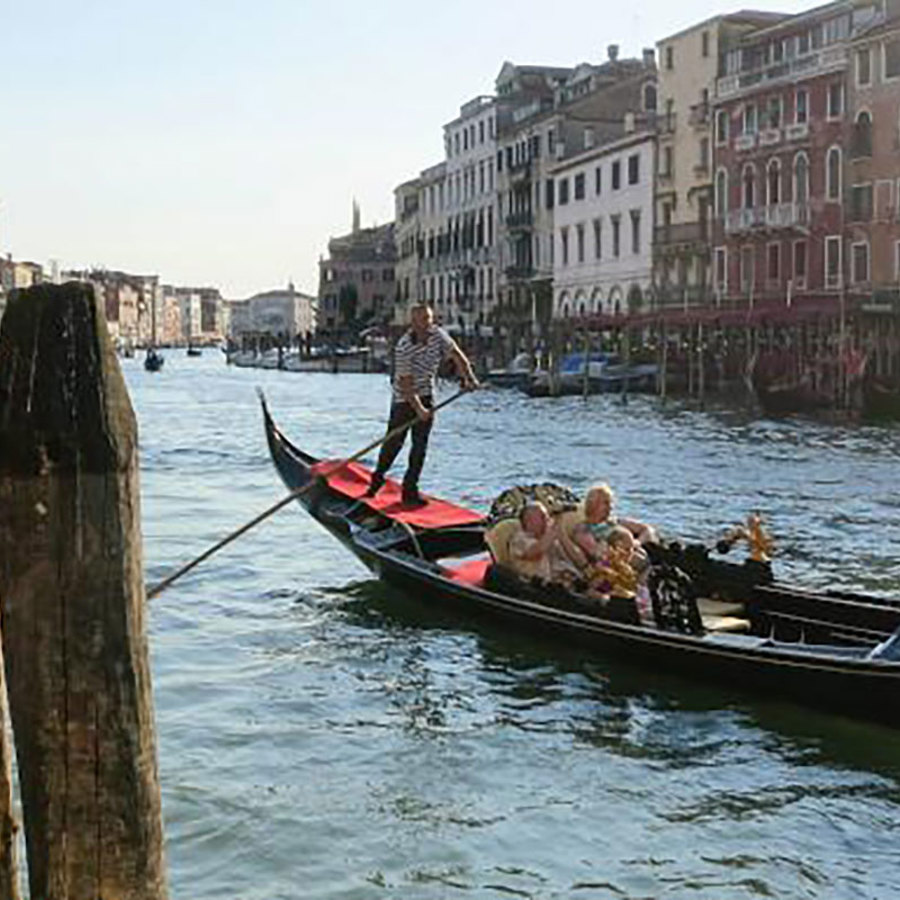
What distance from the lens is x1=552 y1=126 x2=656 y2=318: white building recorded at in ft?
113

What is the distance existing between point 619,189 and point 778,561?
27.7 m

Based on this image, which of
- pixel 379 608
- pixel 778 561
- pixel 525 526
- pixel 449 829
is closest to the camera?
pixel 449 829

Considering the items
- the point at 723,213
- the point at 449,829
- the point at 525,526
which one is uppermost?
the point at 723,213

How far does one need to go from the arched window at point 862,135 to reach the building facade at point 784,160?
28 cm

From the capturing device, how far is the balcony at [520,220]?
42.7 metres

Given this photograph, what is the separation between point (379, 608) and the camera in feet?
23.5

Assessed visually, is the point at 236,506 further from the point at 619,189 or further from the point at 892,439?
the point at 619,189

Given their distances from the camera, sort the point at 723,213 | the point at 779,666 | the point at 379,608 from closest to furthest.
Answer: the point at 779,666
the point at 379,608
the point at 723,213

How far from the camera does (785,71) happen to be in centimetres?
2884

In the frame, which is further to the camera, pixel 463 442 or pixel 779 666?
pixel 463 442

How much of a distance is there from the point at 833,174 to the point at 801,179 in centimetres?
94

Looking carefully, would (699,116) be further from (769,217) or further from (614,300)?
(614,300)

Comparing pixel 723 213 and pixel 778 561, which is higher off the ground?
pixel 723 213

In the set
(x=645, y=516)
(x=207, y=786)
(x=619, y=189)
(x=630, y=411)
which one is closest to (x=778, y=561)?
(x=645, y=516)
